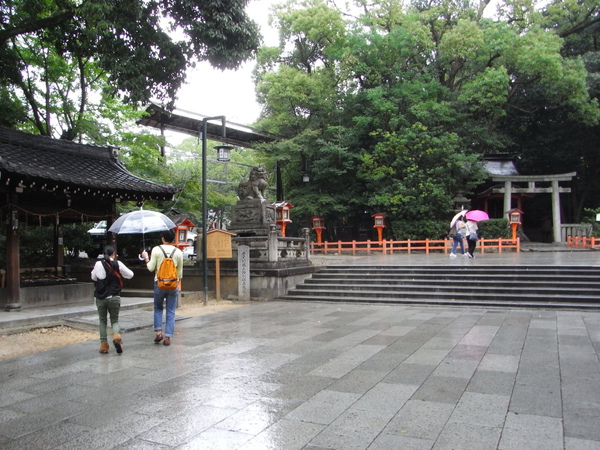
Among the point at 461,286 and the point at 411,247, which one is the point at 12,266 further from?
the point at 411,247

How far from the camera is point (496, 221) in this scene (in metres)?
26.2

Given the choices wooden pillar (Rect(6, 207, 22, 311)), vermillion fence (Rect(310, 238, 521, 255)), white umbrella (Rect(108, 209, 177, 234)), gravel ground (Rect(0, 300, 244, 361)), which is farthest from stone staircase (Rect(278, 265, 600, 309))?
vermillion fence (Rect(310, 238, 521, 255))

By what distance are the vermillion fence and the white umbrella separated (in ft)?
55.1

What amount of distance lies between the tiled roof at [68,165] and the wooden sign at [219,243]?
165 centimetres

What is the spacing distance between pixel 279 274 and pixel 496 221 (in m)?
17.6

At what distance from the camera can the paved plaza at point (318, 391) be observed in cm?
360

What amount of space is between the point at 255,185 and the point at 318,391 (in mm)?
11406

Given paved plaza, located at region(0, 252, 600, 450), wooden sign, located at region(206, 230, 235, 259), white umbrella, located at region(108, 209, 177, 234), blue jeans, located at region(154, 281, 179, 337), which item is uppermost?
white umbrella, located at region(108, 209, 177, 234)

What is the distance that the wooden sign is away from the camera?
41.5ft

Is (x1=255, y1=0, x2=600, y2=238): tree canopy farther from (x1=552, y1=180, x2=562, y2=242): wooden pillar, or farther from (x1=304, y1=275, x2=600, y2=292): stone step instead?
(x1=304, y1=275, x2=600, y2=292): stone step

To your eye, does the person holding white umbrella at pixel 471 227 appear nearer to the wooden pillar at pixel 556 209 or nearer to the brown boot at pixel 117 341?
the wooden pillar at pixel 556 209

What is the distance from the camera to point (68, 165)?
1086cm

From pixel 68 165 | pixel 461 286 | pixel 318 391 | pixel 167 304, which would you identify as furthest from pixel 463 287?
pixel 68 165

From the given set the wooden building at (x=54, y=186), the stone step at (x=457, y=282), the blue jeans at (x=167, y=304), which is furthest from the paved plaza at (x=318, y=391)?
the stone step at (x=457, y=282)
